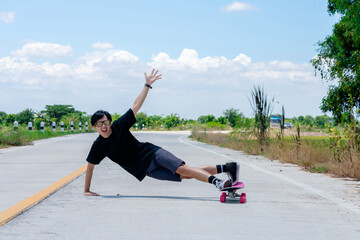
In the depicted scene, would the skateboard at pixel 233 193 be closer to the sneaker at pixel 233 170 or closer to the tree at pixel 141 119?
the sneaker at pixel 233 170

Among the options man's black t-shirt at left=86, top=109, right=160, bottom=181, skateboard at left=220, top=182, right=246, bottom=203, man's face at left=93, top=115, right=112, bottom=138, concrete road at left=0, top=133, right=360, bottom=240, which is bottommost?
concrete road at left=0, top=133, right=360, bottom=240

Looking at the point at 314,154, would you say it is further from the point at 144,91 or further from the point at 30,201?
the point at 30,201

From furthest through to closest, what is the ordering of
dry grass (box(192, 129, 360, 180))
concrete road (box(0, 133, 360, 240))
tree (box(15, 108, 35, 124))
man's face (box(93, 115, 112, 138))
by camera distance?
1. tree (box(15, 108, 35, 124))
2. dry grass (box(192, 129, 360, 180))
3. man's face (box(93, 115, 112, 138))
4. concrete road (box(0, 133, 360, 240))

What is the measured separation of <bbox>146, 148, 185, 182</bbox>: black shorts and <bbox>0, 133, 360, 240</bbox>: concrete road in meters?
0.36

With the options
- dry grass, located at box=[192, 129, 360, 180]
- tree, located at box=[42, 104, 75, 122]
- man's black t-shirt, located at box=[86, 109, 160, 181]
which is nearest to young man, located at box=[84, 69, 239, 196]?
man's black t-shirt, located at box=[86, 109, 160, 181]

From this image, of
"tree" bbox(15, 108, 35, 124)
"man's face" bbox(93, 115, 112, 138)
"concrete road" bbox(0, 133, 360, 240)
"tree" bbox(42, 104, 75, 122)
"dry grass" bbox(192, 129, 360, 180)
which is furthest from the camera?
"tree" bbox(42, 104, 75, 122)

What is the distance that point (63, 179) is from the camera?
1003 centimetres

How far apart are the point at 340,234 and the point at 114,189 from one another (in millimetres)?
4249

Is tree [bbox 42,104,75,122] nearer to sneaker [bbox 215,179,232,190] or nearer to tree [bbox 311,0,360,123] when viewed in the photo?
tree [bbox 311,0,360,123]

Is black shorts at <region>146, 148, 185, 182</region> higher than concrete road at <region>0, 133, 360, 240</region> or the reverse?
higher

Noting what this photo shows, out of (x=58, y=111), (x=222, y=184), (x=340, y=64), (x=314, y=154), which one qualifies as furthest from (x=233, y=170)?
(x=58, y=111)

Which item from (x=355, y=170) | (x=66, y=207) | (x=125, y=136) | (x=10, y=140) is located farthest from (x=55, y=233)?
(x=10, y=140)

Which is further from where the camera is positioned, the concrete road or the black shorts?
the black shorts

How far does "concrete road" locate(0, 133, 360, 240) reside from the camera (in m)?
5.45
